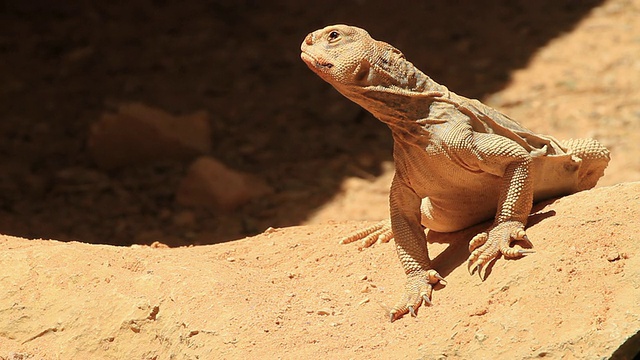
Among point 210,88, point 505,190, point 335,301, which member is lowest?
point 210,88

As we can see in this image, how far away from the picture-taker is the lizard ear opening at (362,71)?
568cm

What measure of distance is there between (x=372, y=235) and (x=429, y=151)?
4.83 ft

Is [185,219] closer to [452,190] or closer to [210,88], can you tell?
[210,88]

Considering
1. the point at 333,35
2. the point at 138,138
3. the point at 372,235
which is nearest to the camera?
the point at 333,35

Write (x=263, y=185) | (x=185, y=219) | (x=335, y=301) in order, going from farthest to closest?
(x=263, y=185), (x=185, y=219), (x=335, y=301)

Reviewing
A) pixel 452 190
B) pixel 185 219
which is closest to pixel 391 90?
pixel 452 190

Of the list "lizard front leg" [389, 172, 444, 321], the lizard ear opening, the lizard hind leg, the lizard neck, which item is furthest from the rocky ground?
the lizard ear opening

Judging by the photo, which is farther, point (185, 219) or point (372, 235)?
point (185, 219)

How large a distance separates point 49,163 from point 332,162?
3705 mm

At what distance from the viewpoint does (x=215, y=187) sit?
12.0m

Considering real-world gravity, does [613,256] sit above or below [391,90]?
below

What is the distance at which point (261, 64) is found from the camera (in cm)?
1515

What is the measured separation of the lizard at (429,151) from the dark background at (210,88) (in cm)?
533

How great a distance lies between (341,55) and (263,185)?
6.71m
